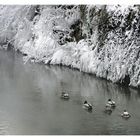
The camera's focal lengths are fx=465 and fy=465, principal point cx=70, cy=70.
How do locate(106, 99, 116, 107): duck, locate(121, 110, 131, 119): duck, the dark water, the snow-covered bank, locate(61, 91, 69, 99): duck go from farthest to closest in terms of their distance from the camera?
1. the snow-covered bank
2. locate(61, 91, 69, 99): duck
3. locate(106, 99, 116, 107): duck
4. locate(121, 110, 131, 119): duck
5. the dark water

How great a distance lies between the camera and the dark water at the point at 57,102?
10.1 metres

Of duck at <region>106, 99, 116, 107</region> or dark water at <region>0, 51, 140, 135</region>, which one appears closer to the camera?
dark water at <region>0, 51, 140, 135</region>

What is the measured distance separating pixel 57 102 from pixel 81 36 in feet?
18.5

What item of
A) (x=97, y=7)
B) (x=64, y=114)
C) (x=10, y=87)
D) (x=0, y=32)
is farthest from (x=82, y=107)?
(x=0, y=32)

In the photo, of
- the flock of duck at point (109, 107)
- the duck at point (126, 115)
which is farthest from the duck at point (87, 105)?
the duck at point (126, 115)

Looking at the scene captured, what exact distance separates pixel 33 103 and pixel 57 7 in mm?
6743

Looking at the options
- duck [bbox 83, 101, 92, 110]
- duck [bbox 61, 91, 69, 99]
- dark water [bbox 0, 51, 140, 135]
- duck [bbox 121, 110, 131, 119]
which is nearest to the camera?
dark water [bbox 0, 51, 140, 135]

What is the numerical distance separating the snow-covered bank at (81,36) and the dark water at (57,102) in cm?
60

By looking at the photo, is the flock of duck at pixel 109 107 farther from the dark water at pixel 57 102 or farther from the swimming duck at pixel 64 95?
the swimming duck at pixel 64 95

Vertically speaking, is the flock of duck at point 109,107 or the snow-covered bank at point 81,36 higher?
the snow-covered bank at point 81,36

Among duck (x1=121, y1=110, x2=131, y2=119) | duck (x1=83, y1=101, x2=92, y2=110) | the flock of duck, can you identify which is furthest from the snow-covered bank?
duck (x1=121, y1=110, x2=131, y2=119)

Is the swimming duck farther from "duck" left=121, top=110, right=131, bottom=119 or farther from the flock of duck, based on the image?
"duck" left=121, top=110, right=131, bottom=119

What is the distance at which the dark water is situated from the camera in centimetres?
1013

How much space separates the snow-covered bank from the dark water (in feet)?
1.96
